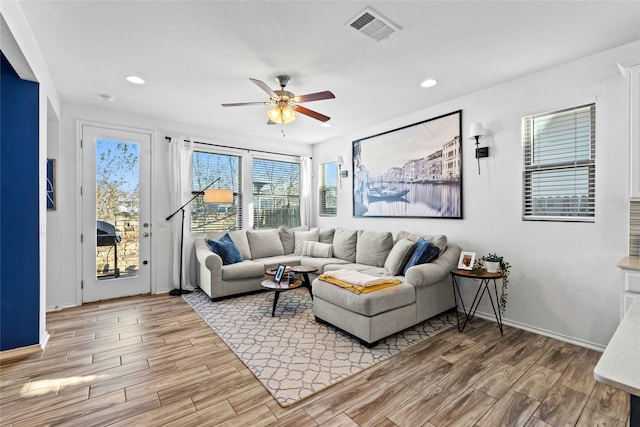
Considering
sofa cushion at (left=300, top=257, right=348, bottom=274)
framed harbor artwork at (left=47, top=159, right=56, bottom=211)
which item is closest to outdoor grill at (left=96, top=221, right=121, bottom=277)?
framed harbor artwork at (left=47, top=159, right=56, bottom=211)

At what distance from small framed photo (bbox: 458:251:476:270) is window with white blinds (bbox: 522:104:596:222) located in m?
0.69

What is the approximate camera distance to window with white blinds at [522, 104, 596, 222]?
2812 mm

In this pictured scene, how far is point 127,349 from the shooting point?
2.79m

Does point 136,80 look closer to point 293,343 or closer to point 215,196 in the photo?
point 215,196

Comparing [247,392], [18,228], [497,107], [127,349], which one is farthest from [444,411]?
[18,228]

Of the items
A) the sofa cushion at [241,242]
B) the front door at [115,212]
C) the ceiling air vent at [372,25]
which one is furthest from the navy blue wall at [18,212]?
the ceiling air vent at [372,25]

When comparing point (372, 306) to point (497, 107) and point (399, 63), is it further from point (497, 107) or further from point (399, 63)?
point (497, 107)

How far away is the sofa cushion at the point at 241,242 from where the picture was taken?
5011mm

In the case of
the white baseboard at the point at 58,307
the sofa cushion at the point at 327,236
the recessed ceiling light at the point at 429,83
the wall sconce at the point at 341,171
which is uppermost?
the recessed ceiling light at the point at 429,83

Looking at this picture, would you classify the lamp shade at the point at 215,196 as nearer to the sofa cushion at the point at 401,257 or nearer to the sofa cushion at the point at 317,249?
the sofa cushion at the point at 317,249

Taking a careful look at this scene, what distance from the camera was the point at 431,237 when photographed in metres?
3.86

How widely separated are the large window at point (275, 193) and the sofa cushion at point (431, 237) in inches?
103

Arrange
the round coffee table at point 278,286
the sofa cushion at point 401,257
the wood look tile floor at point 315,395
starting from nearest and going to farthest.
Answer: the wood look tile floor at point 315,395
the round coffee table at point 278,286
the sofa cushion at point 401,257

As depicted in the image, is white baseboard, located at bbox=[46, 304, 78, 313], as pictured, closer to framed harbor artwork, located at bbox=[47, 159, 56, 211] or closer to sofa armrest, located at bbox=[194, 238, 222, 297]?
framed harbor artwork, located at bbox=[47, 159, 56, 211]
